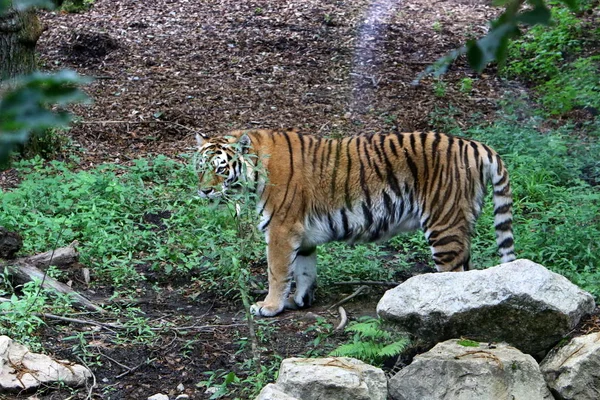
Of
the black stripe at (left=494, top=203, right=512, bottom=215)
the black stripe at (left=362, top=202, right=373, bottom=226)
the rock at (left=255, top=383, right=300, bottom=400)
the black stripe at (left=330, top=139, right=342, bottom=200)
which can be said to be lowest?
the rock at (left=255, top=383, right=300, bottom=400)

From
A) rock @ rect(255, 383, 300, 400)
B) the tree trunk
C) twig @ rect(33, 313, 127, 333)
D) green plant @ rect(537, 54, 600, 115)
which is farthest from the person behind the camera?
green plant @ rect(537, 54, 600, 115)

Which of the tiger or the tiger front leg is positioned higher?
the tiger

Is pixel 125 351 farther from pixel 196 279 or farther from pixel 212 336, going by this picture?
pixel 196 279

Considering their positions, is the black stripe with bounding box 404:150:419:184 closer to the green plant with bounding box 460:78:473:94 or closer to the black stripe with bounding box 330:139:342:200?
the black stripe with bounding box 330:139:342:200

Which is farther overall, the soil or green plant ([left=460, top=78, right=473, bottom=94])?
green plant ([left=460, top=78, right=473, bottom=94])

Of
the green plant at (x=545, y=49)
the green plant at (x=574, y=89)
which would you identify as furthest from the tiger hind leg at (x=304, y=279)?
the green plant at (x=545, y=49)

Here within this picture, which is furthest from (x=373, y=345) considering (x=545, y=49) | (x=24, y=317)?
(x=545, y=49)

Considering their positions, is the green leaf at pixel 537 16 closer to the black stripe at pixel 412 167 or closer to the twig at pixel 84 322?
the twig at pixel 84 322

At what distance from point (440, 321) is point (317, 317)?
1.30 meters

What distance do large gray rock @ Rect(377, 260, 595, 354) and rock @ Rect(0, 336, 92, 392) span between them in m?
1.75

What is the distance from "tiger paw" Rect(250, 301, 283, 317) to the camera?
5867 mm

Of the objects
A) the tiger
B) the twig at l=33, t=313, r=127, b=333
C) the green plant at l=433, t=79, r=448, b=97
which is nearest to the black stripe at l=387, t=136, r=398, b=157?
the tiger

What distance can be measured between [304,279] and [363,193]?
77 cm

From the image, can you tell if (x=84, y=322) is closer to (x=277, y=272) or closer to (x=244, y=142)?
(x=277, y=272)
